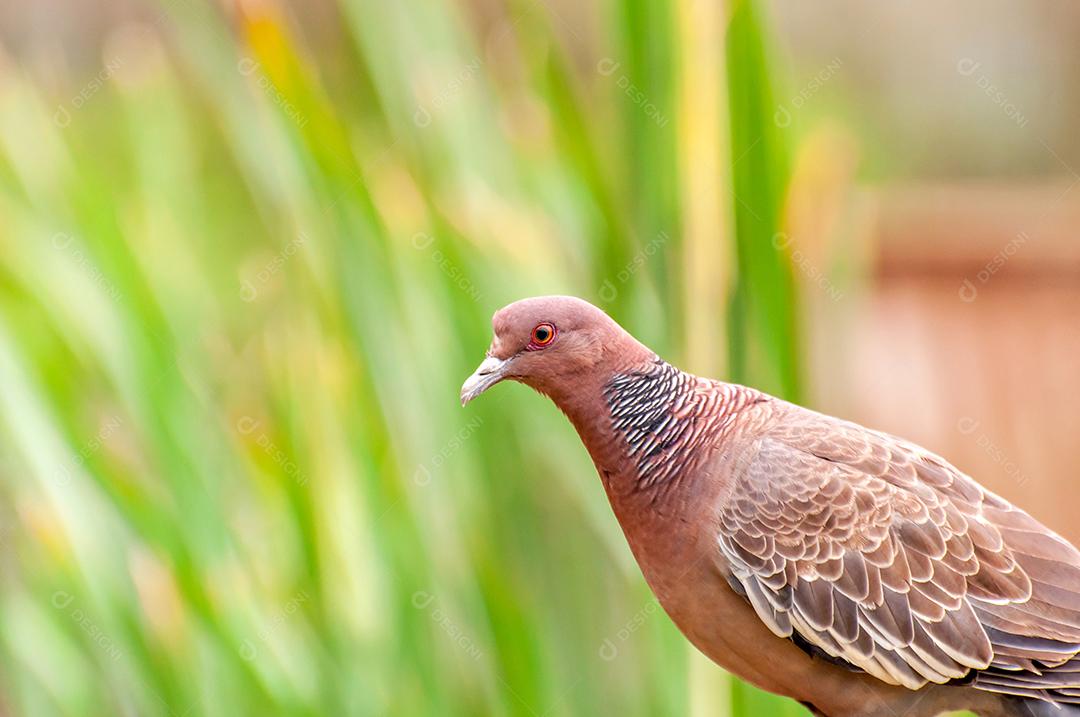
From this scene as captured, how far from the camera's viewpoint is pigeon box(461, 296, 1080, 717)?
2121 millimetres

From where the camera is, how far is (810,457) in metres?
2.24

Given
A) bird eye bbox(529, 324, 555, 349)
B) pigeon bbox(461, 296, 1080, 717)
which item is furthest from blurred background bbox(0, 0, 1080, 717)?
bird eye bbox(529, 324, 555, 349)

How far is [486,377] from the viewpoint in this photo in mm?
2064

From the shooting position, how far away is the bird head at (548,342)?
81.0 inches

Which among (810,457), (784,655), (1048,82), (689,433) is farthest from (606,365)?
(1048,82)

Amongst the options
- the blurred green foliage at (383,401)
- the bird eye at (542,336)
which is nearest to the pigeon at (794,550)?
the bird eye at (542,336)

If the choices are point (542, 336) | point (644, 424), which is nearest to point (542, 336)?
point (542, 336)

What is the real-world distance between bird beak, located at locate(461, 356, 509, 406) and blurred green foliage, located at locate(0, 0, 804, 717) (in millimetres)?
418

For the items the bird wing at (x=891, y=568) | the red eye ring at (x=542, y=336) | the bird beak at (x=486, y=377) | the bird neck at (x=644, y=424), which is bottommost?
the bird wing at (x=891, y=568)

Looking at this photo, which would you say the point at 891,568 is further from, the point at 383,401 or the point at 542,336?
the point at 383,401

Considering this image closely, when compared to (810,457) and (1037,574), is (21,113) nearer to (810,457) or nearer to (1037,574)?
(810,457)

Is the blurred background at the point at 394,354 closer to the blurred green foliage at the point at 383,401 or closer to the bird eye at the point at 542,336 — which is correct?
the blurred green foliage at the point at 383,401

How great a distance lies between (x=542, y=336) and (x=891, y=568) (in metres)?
0.78

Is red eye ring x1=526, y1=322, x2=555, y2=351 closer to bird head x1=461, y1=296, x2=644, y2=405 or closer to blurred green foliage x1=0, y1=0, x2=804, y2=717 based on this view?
bird head x1=461, y1=296, x2=644, y2=405
